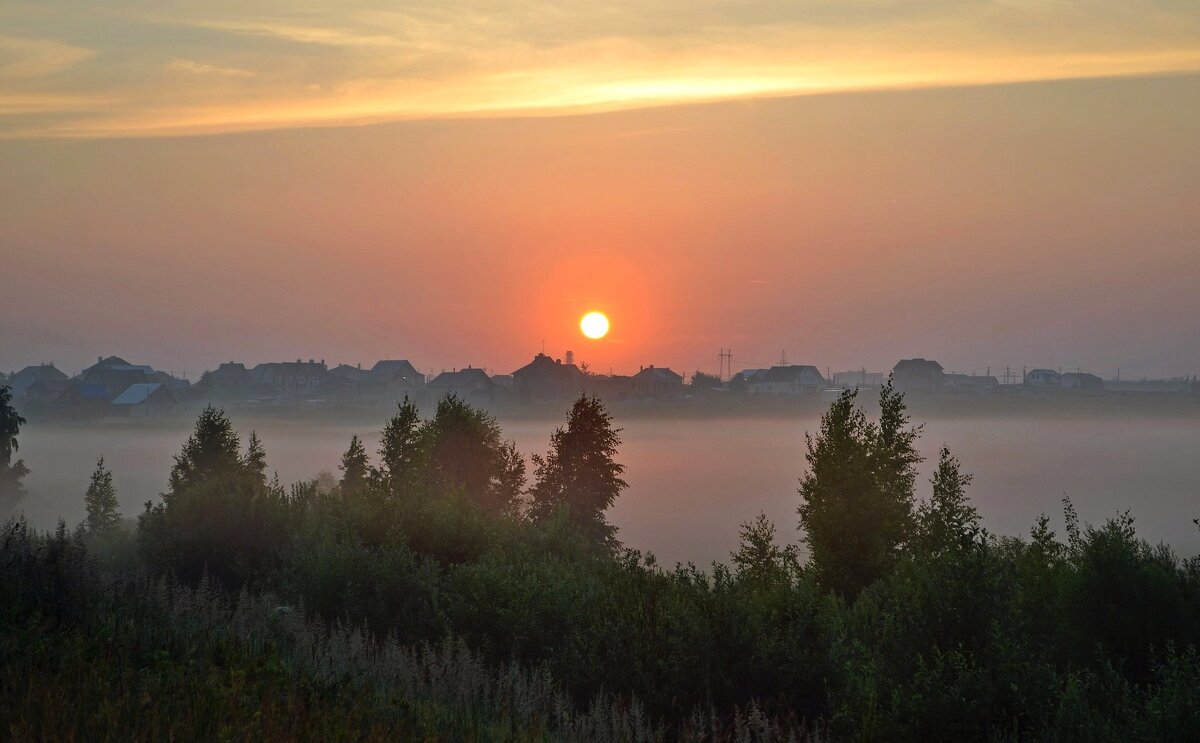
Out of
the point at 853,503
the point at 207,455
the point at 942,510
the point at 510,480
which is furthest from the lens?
the point at 207,455

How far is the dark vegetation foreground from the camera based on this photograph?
11836 mm

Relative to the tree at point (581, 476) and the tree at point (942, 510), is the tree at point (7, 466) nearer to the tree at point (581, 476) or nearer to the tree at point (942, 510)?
the tree at point (581, 476)

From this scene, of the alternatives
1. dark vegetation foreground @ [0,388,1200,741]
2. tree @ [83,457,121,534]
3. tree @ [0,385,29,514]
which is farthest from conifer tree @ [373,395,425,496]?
tree @ [0,385,29,514]

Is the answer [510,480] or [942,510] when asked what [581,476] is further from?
[942,510]

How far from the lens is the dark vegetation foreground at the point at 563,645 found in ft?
38.8

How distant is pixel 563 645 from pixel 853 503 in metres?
20.9

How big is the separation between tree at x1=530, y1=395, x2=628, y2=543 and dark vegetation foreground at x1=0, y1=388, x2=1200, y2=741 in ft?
80.2

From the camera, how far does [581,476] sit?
195 ft

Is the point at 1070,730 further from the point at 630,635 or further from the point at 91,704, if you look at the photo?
the point at 91,704

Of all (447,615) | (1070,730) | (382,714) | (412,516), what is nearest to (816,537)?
(412,516)

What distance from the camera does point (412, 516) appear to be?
3300 cm

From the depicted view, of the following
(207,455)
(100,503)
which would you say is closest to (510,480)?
(207,455)

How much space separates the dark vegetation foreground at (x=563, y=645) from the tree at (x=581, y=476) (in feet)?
80.2

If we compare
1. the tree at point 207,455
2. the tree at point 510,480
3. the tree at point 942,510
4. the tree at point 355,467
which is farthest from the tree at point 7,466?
the tree at point 942,510
